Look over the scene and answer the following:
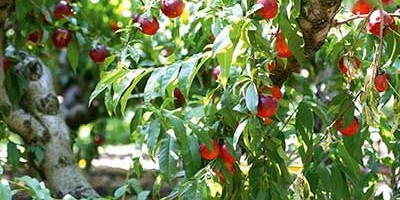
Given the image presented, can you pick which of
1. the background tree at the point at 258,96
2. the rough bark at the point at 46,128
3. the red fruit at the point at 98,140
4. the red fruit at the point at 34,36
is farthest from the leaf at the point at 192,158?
the red fruit at the point at 98,140

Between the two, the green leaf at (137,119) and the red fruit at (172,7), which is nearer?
the red fruit at (172,7)

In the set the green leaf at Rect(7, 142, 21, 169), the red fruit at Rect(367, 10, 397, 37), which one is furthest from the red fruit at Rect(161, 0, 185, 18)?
the green leaf at Rect(7, 142, 21, 169)

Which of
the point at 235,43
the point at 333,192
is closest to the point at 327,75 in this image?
the point at 333,192

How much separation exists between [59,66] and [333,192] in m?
2.43

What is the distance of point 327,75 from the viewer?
247 cm

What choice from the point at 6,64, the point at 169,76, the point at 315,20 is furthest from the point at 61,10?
the point at 315,20

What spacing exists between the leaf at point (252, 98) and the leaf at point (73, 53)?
93cm

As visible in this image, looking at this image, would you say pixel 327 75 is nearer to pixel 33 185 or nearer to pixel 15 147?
pixel 15 147

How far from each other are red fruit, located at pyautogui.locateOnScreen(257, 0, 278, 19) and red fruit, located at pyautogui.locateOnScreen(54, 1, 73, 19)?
1.00m

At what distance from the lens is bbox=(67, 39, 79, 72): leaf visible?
2092 millimetres

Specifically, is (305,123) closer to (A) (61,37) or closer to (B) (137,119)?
(B) (137,119)

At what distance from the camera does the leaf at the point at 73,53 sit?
6.86 ft

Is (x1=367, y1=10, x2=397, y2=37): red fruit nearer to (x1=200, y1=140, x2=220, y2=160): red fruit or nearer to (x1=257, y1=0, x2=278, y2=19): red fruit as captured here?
(x1=257, y1=0, x2=278, y2=19): red fruit

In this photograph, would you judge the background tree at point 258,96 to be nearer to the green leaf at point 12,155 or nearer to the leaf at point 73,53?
the leaf at point 73,53
